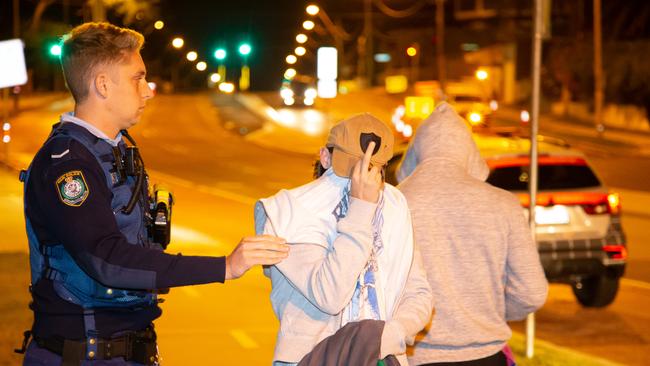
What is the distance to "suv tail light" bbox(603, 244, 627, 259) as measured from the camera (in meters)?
10.9

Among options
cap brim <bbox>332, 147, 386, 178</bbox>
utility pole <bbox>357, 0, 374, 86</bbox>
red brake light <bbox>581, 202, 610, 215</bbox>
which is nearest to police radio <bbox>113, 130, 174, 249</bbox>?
cap brim <bbox>332, 147, 386, 178</bbox>

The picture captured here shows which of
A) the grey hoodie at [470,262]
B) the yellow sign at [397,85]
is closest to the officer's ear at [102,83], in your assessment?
the grey hoodie at [470,262]

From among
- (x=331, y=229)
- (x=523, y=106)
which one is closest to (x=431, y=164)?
(x=331, y=229)

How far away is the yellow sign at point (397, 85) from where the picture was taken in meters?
77.1

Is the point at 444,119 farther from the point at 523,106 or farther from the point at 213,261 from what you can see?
the point at 523,106

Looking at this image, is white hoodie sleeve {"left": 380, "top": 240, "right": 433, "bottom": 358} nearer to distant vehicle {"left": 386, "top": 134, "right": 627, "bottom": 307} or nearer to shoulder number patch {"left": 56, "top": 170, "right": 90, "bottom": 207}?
shoulder number patch {"left": 56, "top": 170, "right": 90, "bottom": 207}

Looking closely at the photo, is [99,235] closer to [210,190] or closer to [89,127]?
[89,127]

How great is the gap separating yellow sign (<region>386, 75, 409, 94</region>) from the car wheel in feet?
212

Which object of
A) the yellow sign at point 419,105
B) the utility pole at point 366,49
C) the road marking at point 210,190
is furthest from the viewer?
the utility pole at point 366,49

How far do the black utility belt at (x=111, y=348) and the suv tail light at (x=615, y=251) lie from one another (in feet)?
26.0

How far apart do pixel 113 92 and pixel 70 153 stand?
242 millimetres

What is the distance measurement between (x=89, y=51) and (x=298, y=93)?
55.2m

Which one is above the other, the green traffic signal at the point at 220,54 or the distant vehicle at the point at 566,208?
the green traffic signal at the point at 220,54

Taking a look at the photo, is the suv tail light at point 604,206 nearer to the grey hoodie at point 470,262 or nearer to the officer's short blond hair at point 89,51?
the grey hoodie at point 470,262
